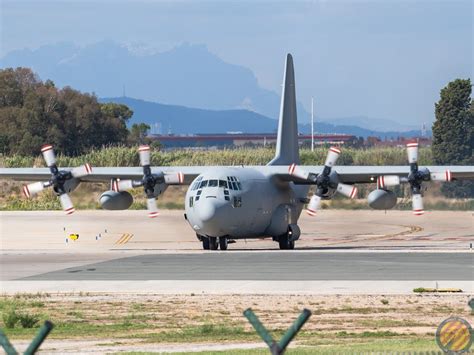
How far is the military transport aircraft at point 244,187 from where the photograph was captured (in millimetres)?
42531

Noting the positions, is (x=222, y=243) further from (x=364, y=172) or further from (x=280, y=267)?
(x=280, y=267)

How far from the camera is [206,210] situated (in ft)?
136

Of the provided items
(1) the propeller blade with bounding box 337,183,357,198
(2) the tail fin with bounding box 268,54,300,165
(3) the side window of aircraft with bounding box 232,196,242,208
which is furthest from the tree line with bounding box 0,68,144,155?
(3) the side window of aircraft with bounding box 232,196,242,208

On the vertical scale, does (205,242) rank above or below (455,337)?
below

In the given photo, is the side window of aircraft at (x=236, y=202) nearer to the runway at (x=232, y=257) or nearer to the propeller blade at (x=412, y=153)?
the runway at (x=232, y=257)

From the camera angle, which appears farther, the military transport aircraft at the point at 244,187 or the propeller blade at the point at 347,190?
the propeller blade at the point at 347,190

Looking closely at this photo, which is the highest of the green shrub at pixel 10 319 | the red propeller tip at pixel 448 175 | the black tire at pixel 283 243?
Answer: the red propeller tip at pixel 448 175

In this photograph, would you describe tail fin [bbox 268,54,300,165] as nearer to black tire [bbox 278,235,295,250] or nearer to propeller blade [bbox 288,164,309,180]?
black tire [bbox 278,235,295,250]

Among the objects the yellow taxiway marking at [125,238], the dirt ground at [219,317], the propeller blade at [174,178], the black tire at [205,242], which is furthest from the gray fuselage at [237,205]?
the dirt ground at [219,317]

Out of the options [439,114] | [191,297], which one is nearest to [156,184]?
[191,297]

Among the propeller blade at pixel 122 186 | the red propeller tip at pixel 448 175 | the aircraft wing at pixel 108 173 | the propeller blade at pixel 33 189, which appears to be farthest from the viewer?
the aircraft wing at pixel 108 173

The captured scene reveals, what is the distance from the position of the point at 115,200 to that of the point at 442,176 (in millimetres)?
12101

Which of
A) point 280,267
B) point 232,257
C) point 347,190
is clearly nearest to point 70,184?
point 232,257

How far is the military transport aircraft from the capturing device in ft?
140
